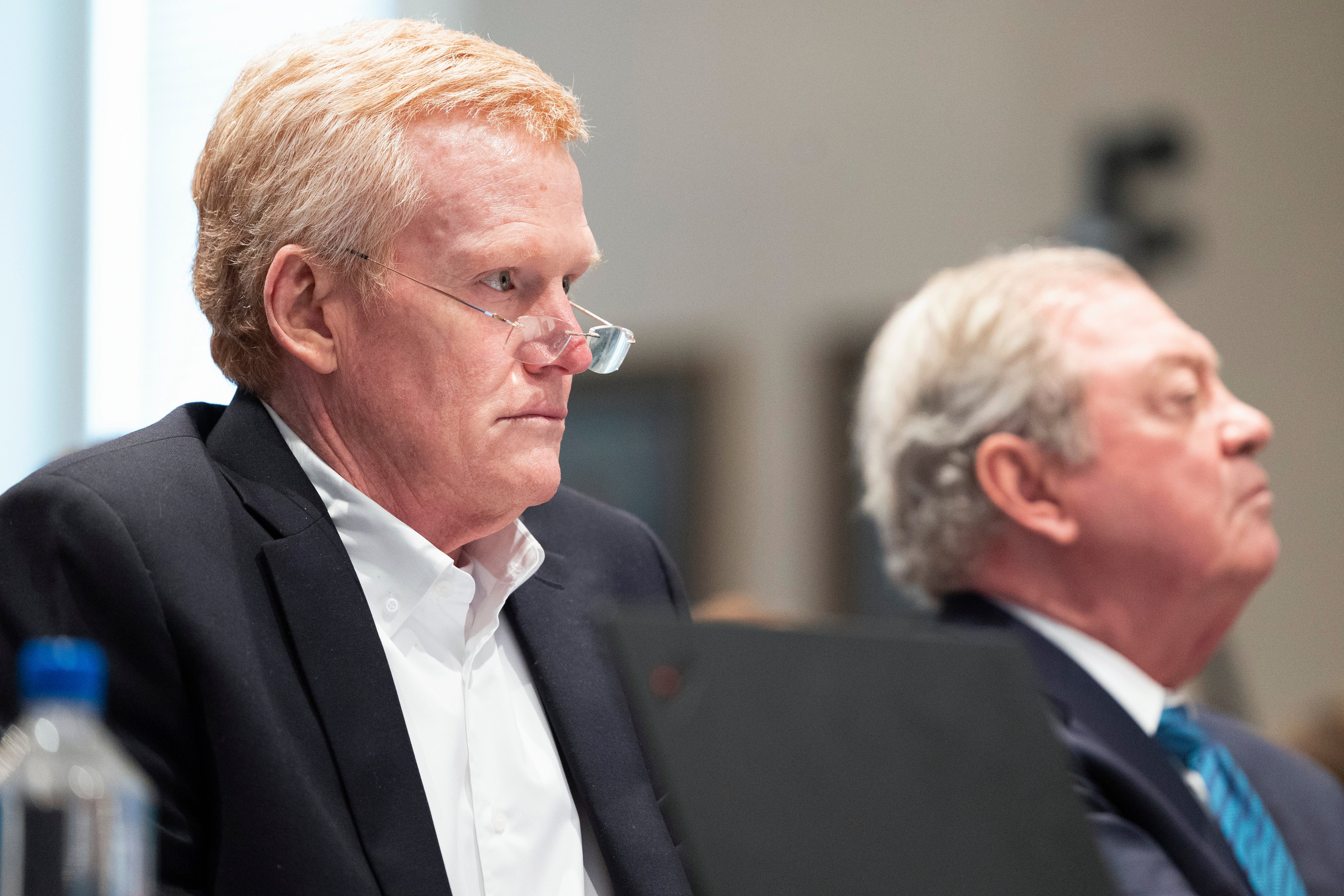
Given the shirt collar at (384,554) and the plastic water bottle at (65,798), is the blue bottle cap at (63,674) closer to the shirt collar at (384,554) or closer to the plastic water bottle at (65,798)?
the plastic water bottle at (65,798)

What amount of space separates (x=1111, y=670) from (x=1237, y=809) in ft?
0.74

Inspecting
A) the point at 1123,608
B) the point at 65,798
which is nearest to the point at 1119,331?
the point at 1123,608

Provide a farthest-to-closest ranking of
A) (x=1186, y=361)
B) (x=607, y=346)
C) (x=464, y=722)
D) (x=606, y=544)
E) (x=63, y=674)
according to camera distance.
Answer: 1. (x=1186, y=361)
2. (x=606, y=544)
3. (x=607, y=346)
4. (x=464, y=722)
5. (x=63, y=674)

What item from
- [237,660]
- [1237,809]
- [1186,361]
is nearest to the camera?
[237,660]

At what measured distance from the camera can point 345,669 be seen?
3.67ft

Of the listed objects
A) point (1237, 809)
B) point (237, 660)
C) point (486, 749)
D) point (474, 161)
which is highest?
point (474, 161)

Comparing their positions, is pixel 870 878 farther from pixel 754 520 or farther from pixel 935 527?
pixel 754 520

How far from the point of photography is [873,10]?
4367 millimetres

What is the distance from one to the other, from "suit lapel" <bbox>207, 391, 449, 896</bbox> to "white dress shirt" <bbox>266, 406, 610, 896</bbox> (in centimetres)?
3

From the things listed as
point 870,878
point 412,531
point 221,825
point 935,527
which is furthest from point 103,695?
point 935,527

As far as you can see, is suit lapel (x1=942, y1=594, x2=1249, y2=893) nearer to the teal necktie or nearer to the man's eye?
the teal necktie

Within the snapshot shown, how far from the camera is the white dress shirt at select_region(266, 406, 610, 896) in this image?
1.16 meters

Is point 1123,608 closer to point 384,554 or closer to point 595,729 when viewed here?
point 595,729

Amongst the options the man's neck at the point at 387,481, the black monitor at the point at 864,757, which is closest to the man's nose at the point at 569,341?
the man's neck at the point at 387,481
